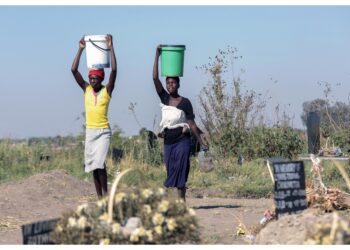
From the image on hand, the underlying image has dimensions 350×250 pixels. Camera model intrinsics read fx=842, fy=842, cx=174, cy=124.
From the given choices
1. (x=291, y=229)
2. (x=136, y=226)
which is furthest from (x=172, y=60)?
(x=136, y=226)

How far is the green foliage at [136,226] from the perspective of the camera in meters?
4.92

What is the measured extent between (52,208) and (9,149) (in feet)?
23.4

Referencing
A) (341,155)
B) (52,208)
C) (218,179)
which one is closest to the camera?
(52,208)

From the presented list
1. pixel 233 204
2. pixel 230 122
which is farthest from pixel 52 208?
pixel 230 122

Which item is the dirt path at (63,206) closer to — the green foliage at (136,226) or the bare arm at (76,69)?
the bare arm at (76,69)

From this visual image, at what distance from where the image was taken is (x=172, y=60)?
991cm

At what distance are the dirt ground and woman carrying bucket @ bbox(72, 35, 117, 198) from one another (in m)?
0.88

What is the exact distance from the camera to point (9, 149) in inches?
706

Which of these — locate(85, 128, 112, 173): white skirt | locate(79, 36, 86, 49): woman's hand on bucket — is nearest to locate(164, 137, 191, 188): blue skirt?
locate(85, 128, 112, 173): white skirt

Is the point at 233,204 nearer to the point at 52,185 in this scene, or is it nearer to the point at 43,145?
the point at 52,185

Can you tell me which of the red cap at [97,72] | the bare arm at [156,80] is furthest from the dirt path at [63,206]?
the red cap at [97,72]

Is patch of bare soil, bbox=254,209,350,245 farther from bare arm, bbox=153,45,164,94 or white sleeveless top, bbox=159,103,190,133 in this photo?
bare arm, bbox=153,45,164,94

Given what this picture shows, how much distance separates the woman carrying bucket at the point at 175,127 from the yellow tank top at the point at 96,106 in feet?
2.10

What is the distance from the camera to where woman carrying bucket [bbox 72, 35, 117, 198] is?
974 cm
